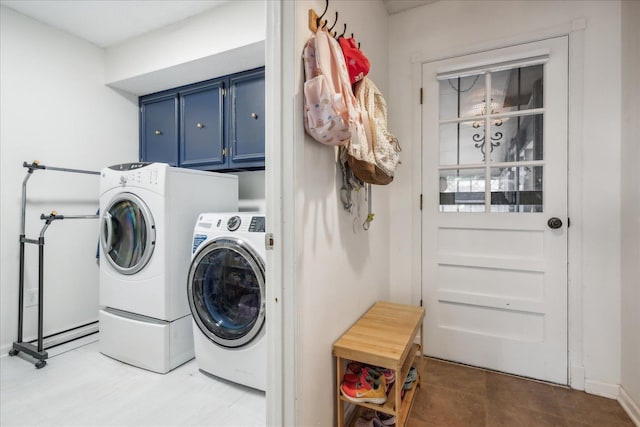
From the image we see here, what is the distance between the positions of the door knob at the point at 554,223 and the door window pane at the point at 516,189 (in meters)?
0.08

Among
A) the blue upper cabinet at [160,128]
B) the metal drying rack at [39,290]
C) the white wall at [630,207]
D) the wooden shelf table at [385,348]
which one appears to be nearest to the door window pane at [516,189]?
the white wall at [630,207]

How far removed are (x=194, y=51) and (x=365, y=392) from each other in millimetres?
2447

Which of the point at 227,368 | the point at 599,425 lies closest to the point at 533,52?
the point at 599,425

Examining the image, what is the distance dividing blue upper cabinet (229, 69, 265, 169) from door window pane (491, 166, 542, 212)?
1651 millimetres

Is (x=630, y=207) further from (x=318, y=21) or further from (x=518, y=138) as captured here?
(x=318, y=21)

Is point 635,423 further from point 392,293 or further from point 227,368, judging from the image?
point 227,368

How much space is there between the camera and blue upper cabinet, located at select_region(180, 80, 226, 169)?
100 inches

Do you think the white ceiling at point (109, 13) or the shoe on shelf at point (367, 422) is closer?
the shoe on shelf at point (367, 422)

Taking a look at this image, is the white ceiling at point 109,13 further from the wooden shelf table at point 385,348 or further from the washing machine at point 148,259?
the wooden shelf table at point 385,348

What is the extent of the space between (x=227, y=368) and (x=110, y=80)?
2623mm

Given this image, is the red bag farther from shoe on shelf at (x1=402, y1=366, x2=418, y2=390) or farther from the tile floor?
the tile floor

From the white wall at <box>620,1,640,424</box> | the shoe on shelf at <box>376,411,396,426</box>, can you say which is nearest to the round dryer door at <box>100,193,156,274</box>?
the shoe on shelf at <box>376,411,396,426</box>

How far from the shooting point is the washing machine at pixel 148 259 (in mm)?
1960

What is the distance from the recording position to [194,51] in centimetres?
226
